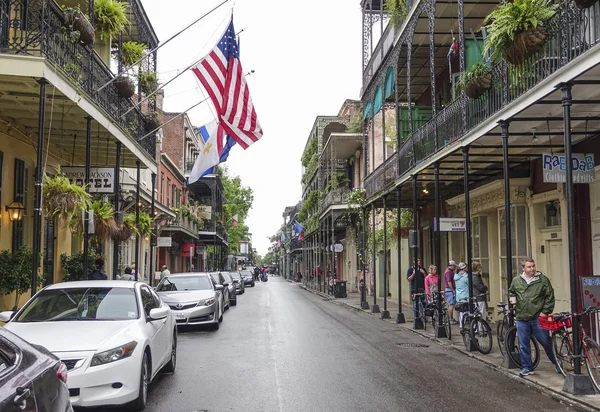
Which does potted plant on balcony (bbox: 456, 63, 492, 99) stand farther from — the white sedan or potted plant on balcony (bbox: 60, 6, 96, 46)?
potted plant on balcony (bbox: 60, 6, 96, 46)

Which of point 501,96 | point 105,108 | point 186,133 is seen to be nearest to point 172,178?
point 186,133

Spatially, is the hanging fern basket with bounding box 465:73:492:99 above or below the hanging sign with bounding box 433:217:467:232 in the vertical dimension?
above

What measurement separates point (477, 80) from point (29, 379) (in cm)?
1009

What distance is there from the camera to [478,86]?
11758mm

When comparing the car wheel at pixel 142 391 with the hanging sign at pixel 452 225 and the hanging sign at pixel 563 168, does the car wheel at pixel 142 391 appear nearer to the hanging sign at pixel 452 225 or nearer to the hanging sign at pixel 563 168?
the hanging sign at pixel 563 168

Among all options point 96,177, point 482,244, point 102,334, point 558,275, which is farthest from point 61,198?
Answer: point 482,244

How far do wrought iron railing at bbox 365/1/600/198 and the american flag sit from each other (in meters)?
4.84

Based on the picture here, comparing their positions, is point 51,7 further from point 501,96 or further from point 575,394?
point 575,394

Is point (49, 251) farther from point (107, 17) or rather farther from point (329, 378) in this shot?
point (329, 378)

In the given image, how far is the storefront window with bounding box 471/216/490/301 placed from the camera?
18.3 metres

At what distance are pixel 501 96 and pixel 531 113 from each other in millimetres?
710

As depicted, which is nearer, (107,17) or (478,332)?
(478,332)

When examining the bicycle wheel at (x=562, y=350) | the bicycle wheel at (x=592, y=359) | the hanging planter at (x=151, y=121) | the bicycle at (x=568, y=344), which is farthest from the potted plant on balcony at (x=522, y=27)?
the hanging planter at (x=151, y=121)

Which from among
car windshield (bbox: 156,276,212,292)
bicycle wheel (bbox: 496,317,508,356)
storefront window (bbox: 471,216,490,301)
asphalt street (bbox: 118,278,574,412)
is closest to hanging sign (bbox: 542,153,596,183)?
bicycle wheel (bbox: 496,317,508,356)
